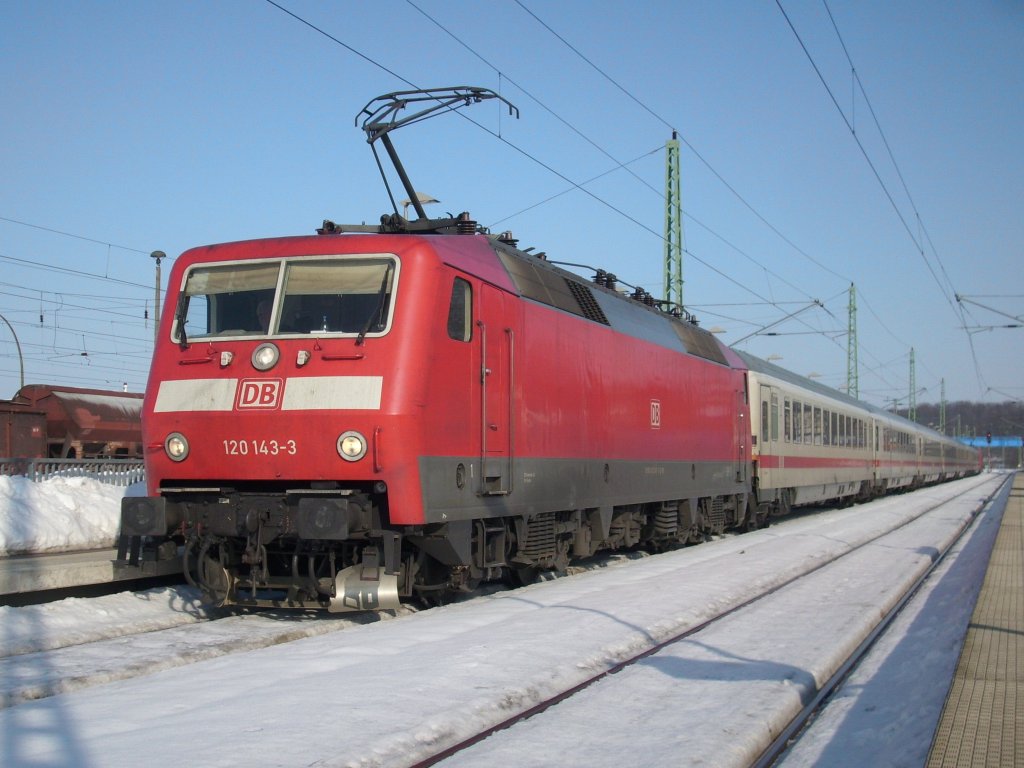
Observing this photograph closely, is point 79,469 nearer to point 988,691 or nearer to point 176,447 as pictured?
point 176,447

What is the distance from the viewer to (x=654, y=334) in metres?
15.5

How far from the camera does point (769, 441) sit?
2255cm

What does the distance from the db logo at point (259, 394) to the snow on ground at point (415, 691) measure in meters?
2.02

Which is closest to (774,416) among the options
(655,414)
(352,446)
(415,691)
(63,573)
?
(655,414)

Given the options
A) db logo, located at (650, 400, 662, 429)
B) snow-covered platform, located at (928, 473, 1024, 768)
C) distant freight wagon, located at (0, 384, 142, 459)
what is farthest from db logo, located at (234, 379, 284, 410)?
distant freight wagon, located at (0, 384, 142, 459)

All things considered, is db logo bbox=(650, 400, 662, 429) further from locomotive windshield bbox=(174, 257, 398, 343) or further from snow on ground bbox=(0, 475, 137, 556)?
snow on ground bbox=(0, 475, 137, 556)

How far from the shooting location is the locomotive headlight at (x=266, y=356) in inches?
348

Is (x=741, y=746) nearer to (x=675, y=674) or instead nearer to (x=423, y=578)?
(x=675, y=674)

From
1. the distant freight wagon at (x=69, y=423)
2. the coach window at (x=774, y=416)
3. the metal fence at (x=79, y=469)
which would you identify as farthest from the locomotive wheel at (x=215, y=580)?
the distant freight wagon at (x=69, y=423)

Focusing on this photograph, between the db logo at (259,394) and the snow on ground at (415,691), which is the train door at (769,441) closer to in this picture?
the snow on ground at (415,691)

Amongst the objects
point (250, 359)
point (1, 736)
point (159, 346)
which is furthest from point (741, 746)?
point (159, 346)

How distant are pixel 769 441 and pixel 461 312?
14590 mm

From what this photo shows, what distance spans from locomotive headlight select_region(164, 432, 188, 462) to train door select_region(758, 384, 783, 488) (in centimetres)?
1517

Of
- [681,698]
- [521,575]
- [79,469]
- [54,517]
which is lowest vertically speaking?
[681,698]
